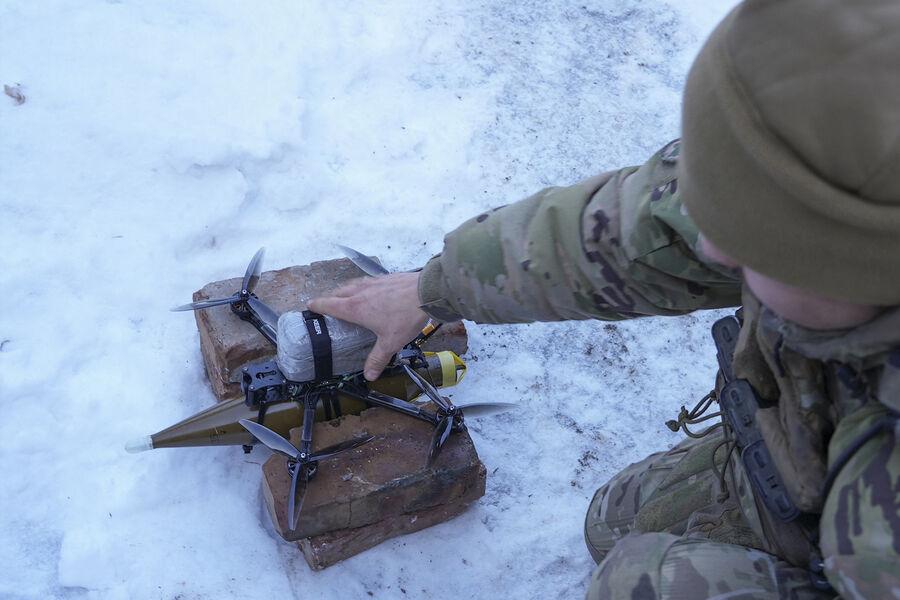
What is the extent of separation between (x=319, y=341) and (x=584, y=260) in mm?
884

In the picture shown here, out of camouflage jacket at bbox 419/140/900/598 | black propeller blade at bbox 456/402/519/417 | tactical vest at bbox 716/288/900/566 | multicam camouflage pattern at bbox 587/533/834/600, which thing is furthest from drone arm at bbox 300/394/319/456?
tactical vest at bbox 716/288/900/566

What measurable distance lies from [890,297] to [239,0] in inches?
156

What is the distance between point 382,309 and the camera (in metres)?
2.53

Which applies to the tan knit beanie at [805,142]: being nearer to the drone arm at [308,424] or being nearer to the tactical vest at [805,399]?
the tactical vest at [805,399]

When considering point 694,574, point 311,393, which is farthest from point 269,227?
point 694,574

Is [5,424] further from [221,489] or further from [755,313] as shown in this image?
[755,313]

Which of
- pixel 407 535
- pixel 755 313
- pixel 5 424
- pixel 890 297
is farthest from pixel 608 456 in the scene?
pixel 5 424

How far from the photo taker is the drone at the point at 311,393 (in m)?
2.64

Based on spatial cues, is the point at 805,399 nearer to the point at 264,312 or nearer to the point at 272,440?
the point at 272,440

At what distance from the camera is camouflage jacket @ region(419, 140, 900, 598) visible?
153cm

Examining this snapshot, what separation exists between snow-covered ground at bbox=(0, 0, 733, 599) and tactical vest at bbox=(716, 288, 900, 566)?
3.45ft

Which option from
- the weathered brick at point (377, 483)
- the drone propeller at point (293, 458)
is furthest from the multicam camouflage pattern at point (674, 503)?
the drone propeller at point (293, 458)

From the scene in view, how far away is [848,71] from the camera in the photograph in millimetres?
1265

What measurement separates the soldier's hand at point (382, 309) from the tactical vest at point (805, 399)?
0.89 m
